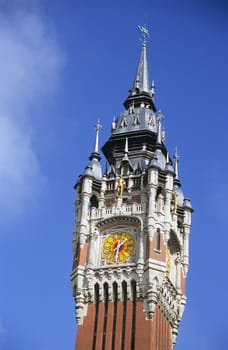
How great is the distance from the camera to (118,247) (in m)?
73.4

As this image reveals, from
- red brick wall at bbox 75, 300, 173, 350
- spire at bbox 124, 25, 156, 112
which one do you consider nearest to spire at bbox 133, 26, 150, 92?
spire at bbox 124, 25, 156, 112

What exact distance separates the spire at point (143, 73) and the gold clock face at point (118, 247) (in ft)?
63.5

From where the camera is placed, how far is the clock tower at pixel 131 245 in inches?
2749

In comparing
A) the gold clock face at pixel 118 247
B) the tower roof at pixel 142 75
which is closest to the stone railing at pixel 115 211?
the gold clock face at pixel 118 247

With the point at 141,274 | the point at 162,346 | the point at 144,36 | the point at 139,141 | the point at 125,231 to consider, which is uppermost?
the point at 144,36

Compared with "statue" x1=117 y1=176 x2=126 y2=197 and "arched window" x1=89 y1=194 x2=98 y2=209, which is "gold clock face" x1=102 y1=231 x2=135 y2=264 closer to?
"statue" x1=117 y1=176 x2=126 y2=197

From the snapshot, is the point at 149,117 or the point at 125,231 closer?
the point at 125,231

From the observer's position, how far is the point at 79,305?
234ft

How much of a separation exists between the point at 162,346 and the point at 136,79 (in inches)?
1186

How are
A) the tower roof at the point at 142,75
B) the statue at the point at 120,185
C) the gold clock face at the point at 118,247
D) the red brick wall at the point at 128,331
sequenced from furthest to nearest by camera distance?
the tower roof at the point at 142,75, the statue at the point at 120,185, the gold clock face at the point at 118,247, the red brick wall at the point at 128,331

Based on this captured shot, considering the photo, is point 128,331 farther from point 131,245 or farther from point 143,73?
point 143,73

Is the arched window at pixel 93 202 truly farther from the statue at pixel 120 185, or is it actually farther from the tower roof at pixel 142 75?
the tower roof at pixel 142 75

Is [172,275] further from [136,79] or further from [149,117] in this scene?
[136,79]

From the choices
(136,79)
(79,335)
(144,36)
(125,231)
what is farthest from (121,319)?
(144,36)
